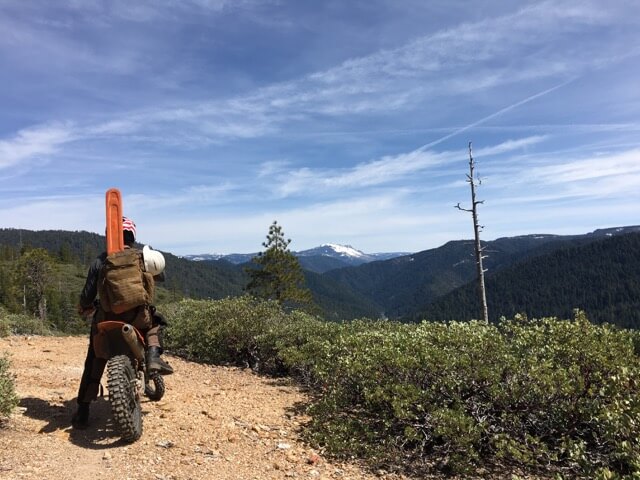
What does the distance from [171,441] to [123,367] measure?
41.0 inches

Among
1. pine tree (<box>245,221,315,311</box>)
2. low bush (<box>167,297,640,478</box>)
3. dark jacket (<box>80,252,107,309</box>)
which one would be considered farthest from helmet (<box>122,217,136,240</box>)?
pine tree (<box>245,221,315,311</box>)

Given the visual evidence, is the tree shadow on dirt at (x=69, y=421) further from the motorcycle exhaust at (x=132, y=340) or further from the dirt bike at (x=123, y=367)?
the motorcycle exhaust at (x=132, y=340)

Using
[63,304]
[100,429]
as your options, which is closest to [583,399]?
[100,429]

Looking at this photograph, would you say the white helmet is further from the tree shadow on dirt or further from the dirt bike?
the tree shadow on dirt

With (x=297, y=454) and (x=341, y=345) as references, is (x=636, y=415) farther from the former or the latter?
(x=341, y=345)

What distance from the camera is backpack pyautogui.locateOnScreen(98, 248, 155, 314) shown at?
4633mm

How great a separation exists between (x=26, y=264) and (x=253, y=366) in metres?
46.9

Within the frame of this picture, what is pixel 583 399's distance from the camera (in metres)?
4.91

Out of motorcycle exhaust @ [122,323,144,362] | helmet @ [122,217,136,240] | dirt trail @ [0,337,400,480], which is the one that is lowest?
dirt trail @ [0,337,400,480]

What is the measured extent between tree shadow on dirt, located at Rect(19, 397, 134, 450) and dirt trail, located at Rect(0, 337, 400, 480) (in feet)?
0.03

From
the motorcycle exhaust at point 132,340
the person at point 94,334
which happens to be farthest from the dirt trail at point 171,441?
the motorcycle exhaust at point 132,340

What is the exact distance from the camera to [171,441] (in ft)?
16.1

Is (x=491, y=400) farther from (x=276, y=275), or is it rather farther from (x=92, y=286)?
(x=276, y=275)

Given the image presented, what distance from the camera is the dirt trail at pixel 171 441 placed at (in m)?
4.17
